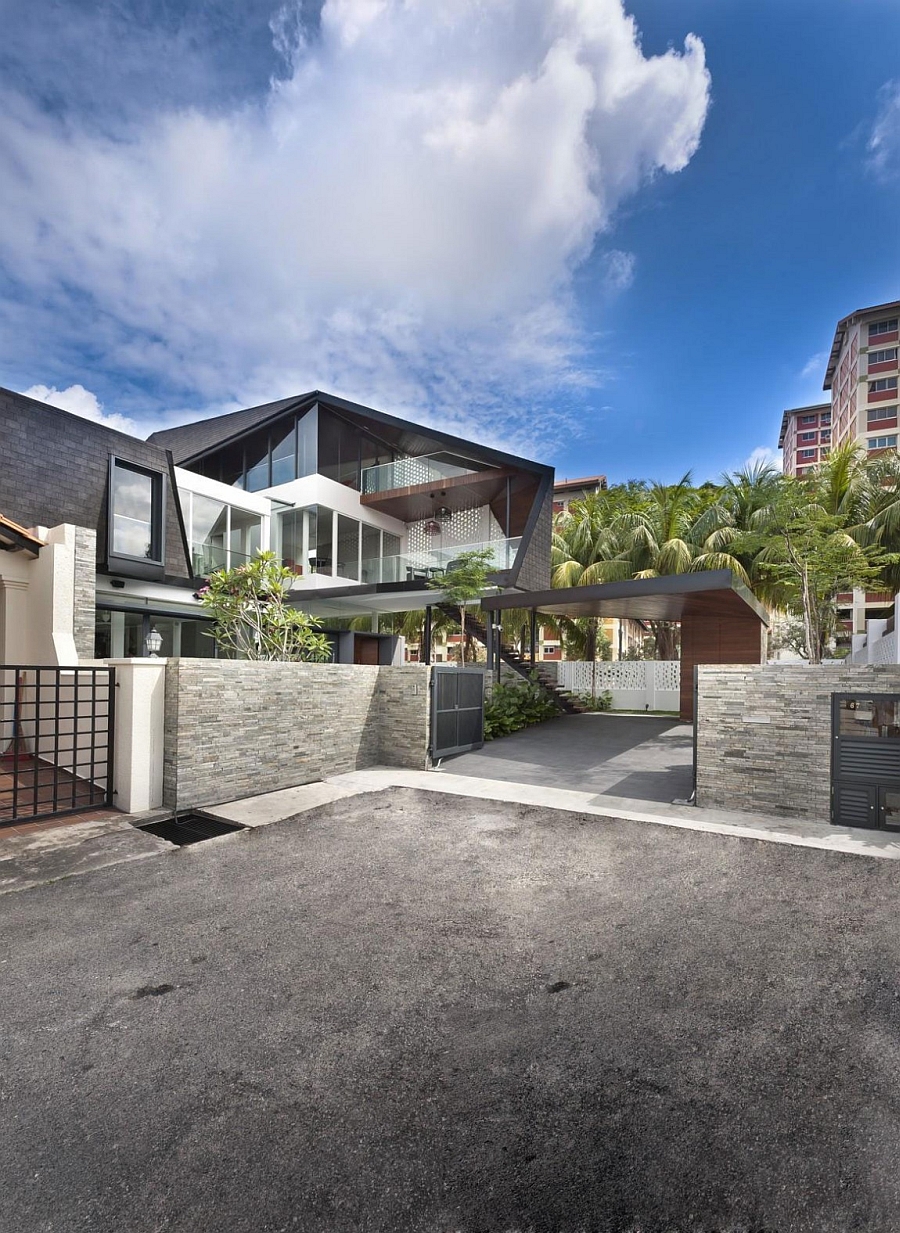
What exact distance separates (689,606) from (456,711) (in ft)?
23.1

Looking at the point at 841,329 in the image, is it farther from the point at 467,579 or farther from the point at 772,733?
the point at 772,733

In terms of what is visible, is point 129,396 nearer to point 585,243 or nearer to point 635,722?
point 585,243

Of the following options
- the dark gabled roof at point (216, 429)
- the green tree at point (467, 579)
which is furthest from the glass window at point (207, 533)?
the green tree at point (467, 579)

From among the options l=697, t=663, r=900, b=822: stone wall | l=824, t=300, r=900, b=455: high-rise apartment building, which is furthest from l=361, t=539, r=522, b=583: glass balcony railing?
l=824, t=300, r=900, b=455: high-rise apartment building

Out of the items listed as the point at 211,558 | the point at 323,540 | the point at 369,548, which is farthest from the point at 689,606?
the point at 211,558

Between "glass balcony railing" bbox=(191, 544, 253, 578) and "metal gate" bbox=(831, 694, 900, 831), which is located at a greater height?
"glass balcony railing" bbox=(191, 544, 253, 578)

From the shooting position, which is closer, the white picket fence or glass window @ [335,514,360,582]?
glass window @ [335,514,360,582]

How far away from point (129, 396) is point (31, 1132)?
856 inches

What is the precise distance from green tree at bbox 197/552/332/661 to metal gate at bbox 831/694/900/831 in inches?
295

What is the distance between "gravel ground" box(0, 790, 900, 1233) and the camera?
1912 millimetres

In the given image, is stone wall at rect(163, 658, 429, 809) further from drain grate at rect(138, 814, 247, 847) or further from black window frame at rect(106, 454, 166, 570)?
black window frame at rect(106, 454, 166, 570)

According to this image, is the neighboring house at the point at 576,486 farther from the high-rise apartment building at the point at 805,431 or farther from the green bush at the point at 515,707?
the green bush at the point at 515,707

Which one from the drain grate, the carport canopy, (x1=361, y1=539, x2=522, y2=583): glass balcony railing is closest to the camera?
the drain grate

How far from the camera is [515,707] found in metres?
14.7
